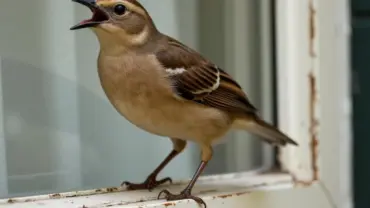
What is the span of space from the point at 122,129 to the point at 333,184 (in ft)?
1.41

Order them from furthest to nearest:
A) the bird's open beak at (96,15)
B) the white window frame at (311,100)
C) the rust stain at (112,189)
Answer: the white window frame at (311,100)
the rust stain at (112,189)
the bird's open beak at (96,15)

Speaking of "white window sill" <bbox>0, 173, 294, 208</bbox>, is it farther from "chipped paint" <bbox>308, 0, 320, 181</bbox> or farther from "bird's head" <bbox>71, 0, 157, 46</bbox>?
"bird's head" <bbox>71, 0, 157, 46</bbox>

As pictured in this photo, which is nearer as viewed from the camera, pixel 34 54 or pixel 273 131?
pixel 34 54

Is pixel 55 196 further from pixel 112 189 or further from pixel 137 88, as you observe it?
pixel 137 88

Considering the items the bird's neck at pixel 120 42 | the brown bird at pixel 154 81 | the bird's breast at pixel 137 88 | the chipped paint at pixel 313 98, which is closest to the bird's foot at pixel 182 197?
the brown bird at pixel 154 81

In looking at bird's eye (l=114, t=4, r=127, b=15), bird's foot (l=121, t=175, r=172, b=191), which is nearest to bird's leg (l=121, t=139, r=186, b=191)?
bird's foot (l=121, t=175, r=172, b=191)

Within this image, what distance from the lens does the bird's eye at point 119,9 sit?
2.98ft

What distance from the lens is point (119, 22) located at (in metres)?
0.92

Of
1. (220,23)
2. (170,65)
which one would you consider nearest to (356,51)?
(220,23)

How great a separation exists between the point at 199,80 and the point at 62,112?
214mm

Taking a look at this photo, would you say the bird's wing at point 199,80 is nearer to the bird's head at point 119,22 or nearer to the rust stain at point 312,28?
the bird's head at point 119,22

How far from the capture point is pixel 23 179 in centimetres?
95

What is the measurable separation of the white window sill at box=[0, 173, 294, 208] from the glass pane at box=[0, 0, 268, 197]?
0.03 m

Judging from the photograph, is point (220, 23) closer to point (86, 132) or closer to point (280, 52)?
point (280, 52)
